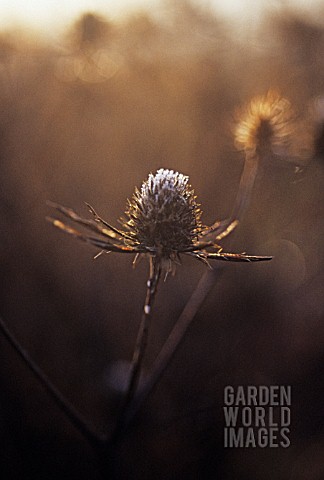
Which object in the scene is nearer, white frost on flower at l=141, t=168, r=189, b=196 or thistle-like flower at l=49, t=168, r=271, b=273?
thistle-like flower at l=49, t=168, r=271, b=273

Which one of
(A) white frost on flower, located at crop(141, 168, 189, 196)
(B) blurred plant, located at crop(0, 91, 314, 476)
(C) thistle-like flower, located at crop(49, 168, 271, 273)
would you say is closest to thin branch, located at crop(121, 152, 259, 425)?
(B) blurred plant, located at crop(0, 91, 314, 476)

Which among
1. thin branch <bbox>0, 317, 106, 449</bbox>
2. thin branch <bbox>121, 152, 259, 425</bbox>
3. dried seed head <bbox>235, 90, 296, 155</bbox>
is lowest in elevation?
thin branch <bbox>0, 317, 106, 449</bbox>

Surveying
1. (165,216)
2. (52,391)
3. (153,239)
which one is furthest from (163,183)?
(52,391)

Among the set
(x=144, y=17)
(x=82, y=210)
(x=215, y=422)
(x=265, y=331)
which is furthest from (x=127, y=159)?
(x=215, y=422)

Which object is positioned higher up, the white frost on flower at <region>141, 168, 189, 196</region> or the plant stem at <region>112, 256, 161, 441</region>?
the white frost on flower at <region>141, 168, 189, 196</region>

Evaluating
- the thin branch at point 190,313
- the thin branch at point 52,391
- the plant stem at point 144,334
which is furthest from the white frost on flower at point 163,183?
the thin branch at point 52,391

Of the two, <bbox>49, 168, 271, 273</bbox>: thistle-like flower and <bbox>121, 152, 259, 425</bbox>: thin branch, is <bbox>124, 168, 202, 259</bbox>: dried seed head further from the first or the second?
<bbox>121, 152, 259, 425</bbox>: thin branch
